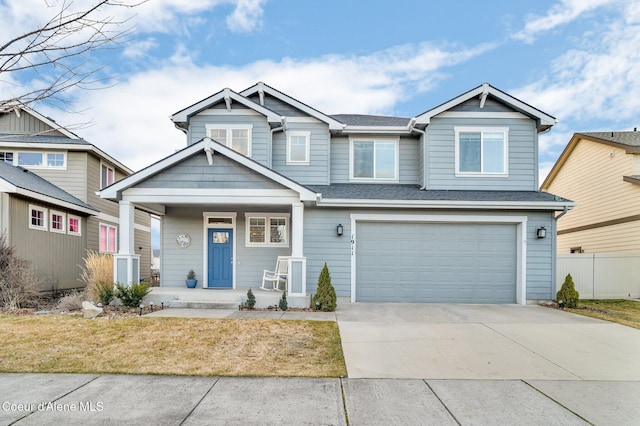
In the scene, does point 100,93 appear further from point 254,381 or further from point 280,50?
point 280,50

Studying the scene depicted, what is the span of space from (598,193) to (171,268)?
17.4 meters

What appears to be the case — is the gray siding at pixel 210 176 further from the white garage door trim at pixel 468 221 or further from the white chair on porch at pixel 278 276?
the white garage door trim at pixel 468 221

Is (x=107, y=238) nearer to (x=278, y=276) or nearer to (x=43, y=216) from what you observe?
(x=43, y=216)

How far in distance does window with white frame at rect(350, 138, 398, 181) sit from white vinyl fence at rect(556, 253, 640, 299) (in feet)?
22.3

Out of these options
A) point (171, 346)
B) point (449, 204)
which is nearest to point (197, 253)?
point (171, 346)

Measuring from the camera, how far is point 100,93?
4398mm

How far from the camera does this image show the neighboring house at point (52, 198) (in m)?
12.0

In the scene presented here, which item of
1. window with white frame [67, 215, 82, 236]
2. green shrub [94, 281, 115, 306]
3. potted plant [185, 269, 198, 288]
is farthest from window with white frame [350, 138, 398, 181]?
window with white frame [67, 215, 82, 236]

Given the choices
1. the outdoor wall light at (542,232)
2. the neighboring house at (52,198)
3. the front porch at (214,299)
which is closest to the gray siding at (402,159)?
the outdoor wall light at (542,232)

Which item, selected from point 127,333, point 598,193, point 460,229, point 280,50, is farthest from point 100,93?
point 598,193

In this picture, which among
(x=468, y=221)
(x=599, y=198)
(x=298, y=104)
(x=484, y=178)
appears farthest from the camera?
(x=599, y=198)

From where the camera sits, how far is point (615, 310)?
428 inches

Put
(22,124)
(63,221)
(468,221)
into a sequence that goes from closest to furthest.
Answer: (468,221) < (63,221) < (22,124)

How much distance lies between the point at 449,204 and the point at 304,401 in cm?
815
